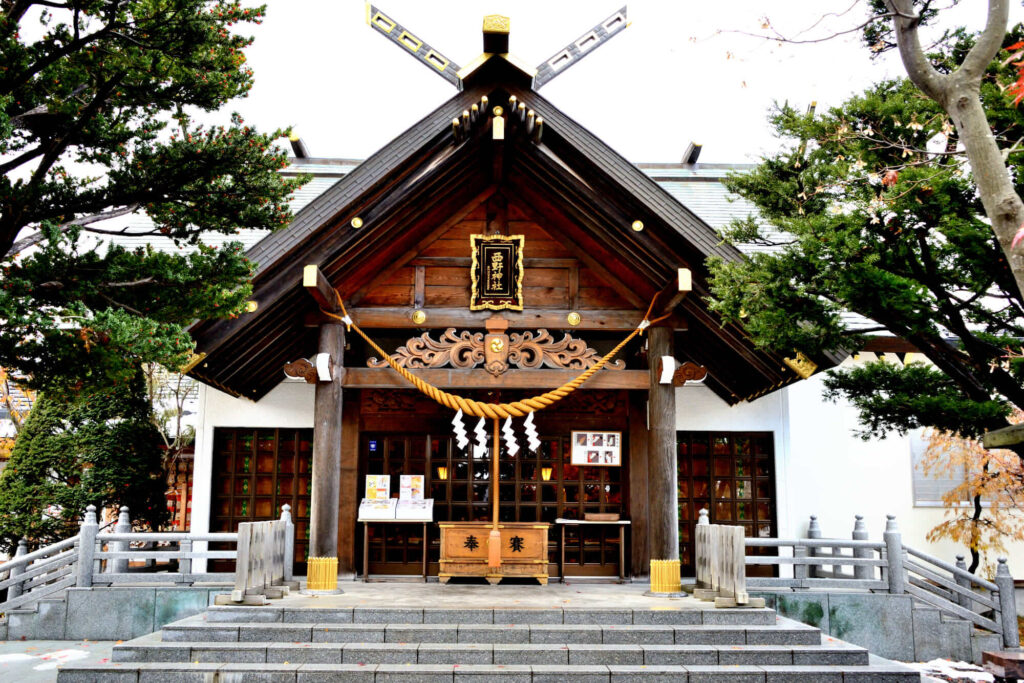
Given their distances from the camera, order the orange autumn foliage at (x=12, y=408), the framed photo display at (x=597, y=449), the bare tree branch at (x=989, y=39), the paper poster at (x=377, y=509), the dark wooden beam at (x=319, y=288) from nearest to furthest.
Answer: the bare tree branch at (x=989, y=39)
the dark wooden beam at (x=319, y=288)
the paper poster at (x=377, y=509)
the framed photo display at (x=597, y=449)
the orange autumn foliage at (x=12, y=408)

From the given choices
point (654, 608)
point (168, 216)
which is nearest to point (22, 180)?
point (168, 216)

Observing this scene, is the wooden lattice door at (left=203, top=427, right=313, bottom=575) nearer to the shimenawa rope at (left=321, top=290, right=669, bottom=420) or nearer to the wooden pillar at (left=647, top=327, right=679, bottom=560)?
the shimenawa rope at (left=321, top=290, right=669, bottom=420)

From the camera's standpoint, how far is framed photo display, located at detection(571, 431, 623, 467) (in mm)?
12766

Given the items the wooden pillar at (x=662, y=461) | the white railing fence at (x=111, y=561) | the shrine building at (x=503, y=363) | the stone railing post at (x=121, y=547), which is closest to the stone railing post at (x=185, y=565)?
the white railing fence at (x=111, y=561)

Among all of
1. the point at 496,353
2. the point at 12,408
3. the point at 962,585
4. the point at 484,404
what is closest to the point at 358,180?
the point at 496,353

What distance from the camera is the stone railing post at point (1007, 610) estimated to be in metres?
10.1

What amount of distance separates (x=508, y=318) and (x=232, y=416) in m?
5.10

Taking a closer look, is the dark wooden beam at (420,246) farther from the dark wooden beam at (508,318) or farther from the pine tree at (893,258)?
the pine tree at (893,258)

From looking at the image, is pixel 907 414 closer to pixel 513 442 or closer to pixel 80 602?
pixel 513 442

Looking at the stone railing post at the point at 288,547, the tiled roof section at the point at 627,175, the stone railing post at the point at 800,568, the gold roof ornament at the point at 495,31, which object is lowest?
the stone railing post at the point at 800,568

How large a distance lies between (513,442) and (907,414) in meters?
5.18

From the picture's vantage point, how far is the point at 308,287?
10109 millimetres

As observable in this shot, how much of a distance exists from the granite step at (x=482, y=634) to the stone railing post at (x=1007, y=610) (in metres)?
3.58

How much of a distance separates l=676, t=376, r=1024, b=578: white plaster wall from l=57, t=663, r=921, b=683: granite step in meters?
5.71
